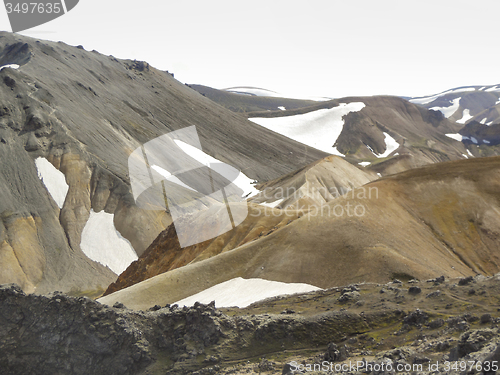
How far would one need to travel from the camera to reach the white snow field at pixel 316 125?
A: 158m

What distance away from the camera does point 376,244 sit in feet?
114

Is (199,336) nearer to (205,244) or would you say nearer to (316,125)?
(205,244)

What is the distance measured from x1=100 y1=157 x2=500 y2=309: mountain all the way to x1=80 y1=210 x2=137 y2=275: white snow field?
90.0ft

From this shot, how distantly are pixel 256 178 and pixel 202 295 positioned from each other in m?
72.2

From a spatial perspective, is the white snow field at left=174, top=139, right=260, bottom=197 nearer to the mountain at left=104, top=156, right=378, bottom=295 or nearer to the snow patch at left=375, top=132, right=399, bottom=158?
the mountain at left=104, top=156, right=378, bottom=295

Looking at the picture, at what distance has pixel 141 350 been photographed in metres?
16.6

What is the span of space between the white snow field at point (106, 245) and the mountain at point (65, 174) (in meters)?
0.14

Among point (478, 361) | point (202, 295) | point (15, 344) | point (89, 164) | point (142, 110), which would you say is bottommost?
point (202, 295)

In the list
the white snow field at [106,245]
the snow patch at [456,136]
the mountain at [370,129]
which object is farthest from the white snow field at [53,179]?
the snow patch at [456,136]

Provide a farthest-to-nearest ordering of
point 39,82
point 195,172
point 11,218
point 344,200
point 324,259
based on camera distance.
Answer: point 195,172 < point 39,82 < point 11,218 < point 344,200 < point 324,259

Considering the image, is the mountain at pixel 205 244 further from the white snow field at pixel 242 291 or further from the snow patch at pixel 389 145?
the snow patch at pixel 389 145

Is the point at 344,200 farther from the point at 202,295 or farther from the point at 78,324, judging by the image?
the point at 78,324

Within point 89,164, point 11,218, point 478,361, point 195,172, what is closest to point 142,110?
point 195,172

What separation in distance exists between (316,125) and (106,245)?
382ft
